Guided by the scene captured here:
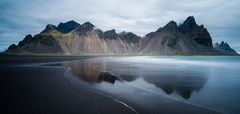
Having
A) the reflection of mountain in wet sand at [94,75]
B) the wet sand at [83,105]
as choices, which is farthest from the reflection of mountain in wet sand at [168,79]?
the wet sand at [83,105]

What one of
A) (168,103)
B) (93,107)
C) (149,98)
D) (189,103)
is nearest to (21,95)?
(93,107)

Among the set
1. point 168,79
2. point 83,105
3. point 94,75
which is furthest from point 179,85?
point 94,75

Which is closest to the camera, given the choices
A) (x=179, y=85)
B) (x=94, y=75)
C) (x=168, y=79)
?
(x=179, y=85)

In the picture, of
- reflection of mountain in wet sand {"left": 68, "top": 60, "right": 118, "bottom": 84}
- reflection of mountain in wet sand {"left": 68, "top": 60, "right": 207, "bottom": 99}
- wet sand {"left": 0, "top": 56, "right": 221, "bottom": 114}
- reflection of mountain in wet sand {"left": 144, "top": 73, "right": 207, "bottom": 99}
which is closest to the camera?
wet sand {"left": 0, "top": 56, "right": 221, "bottom": 114}

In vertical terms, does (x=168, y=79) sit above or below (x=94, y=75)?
above

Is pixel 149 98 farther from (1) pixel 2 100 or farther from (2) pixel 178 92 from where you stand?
(1) pixel 2 100

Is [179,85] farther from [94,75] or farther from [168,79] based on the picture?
[94,75]

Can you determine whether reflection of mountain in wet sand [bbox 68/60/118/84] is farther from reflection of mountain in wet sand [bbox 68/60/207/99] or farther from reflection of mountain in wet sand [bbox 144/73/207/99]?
reflection of mountain in wet sand [bbox 144/73/207/99]

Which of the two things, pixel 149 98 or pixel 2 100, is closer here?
pixel 2 100

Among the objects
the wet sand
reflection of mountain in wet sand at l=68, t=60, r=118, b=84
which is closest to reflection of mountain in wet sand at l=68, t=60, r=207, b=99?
reflection of mountain in wet sand at l=68, t=60, r=118, b=84

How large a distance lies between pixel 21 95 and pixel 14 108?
155 inches

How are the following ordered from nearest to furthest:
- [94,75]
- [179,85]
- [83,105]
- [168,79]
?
[83,105] → [179,85] → [168,79] → [94,75]

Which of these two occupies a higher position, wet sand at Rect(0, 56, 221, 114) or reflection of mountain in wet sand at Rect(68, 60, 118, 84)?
reflection of mountain in wet sand at Rect(68, 60, 118, 84)

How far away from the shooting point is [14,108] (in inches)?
480
